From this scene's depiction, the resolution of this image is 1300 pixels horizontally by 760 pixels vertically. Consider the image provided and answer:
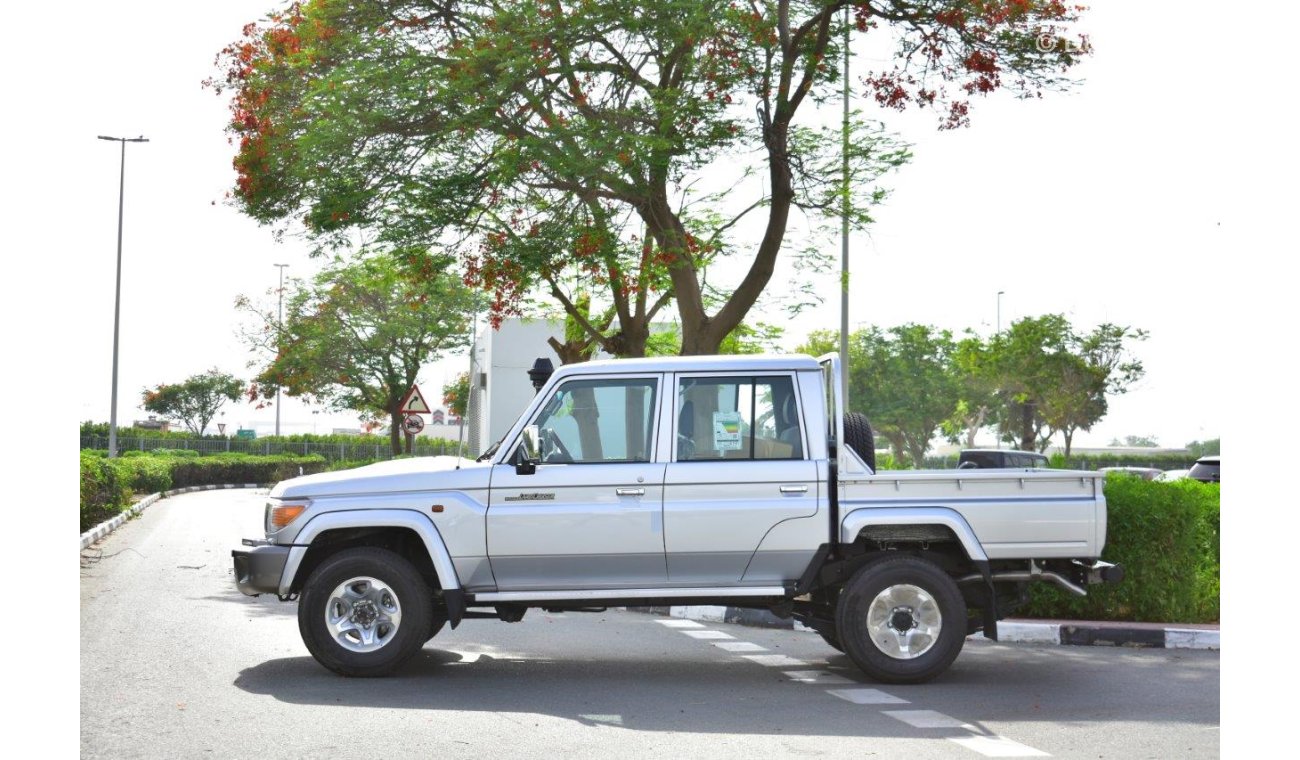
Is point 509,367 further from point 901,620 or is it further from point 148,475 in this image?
point 901,620

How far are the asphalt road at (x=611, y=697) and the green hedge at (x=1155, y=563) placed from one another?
96 centimetres

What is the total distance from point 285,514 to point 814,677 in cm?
372

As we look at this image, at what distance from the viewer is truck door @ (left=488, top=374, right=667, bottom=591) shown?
882cm

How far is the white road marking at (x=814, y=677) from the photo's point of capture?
355 inches

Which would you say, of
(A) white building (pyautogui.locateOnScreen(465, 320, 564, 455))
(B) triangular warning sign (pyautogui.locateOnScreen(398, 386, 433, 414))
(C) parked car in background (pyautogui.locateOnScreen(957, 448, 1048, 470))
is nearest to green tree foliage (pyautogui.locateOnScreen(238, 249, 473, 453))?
(A) white building (pyautogui.locateOnScreen(465, 320, 564, 455))

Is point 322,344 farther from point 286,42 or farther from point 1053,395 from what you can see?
point 286,42

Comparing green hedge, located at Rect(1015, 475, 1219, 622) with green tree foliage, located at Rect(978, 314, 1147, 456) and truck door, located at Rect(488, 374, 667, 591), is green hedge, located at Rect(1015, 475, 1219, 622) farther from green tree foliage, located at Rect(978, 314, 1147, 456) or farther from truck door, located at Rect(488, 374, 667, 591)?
green tree foliage, located at Rect(978, 314, 1147, 456)

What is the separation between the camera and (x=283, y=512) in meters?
9.05

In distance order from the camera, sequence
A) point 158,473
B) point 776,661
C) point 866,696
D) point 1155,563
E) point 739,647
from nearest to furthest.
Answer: point 866,696 < point 776,661 < point 739,647 < point 1155,563 < point 158,473

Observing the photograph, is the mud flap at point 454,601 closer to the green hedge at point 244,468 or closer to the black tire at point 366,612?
the black tire at point 366,612

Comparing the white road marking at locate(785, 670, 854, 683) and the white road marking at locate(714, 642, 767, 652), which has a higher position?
the white road marking at locate(785, 670, 854, 683)

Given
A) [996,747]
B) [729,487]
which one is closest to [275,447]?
[729,487]

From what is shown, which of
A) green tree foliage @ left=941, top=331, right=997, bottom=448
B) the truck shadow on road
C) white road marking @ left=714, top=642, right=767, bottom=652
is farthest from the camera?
green tree foliage @ left=941, top=331, right=997, bottom=448

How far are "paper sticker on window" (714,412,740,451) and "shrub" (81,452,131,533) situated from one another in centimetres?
1414
